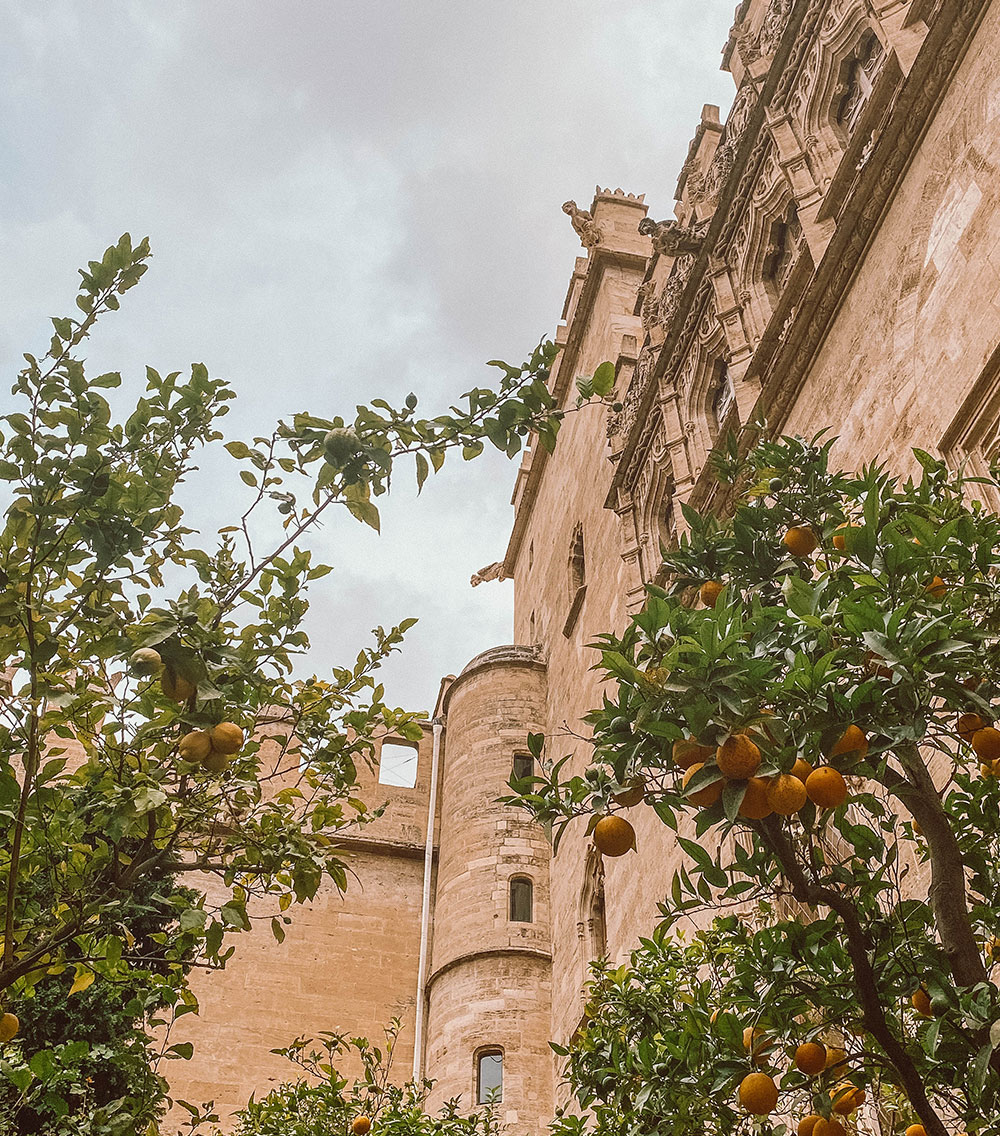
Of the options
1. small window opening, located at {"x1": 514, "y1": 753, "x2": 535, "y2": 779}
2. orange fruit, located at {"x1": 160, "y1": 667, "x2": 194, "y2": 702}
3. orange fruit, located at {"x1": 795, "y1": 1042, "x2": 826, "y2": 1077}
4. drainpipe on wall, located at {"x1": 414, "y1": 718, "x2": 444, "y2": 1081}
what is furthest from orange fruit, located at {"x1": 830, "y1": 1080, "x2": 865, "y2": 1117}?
small window opening, located at {"x1": 514, "y1": 753, "x2": 535, "y2": 779}

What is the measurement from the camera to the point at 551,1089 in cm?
1327

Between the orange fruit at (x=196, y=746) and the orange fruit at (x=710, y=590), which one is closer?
the orange fruit at (x=196, y=746)

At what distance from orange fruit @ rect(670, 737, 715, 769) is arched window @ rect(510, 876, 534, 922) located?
44.0 feet

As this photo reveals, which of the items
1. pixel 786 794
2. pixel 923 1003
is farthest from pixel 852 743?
pixel 923 1003

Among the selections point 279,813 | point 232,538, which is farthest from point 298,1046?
point 232,538

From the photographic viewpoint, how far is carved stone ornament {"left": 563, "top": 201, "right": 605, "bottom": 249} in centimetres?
1964

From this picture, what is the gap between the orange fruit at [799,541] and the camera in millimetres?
3566

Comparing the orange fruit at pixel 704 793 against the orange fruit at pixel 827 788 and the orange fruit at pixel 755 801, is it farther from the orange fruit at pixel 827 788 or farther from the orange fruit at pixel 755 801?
the orange fruit at pixel 827 788

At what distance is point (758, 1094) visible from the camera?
2.76 metres

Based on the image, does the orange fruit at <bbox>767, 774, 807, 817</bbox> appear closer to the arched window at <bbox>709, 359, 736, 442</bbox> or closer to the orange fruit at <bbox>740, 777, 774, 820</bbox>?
the orange fruit at <bbox>740, 777, 774, 820</bbox>

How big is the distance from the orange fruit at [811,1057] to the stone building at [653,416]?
191 centimetres

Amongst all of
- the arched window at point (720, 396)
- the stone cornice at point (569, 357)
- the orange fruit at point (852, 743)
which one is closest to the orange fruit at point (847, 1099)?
the orange fruit at point (852, 743)

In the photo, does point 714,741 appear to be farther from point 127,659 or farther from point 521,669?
point 521,669

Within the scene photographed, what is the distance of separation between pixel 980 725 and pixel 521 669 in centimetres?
1606
